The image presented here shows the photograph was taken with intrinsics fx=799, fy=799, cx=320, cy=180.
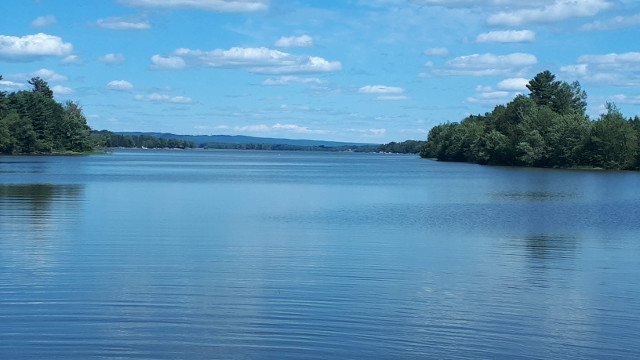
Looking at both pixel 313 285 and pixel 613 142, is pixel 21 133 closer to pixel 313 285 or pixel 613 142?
pixel 613 142

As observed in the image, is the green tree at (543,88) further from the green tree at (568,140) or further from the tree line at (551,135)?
the green tree at (568,140)

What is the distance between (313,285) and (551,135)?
90.3m

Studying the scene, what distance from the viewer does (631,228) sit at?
90.6 feet

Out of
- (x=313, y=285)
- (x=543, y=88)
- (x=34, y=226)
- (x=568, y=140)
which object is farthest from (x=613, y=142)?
(x=313, y=285)

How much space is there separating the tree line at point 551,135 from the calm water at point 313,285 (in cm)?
6568

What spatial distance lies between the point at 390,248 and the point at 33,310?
10516 mm

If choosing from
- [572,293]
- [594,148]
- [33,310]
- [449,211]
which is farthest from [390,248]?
[594,148]

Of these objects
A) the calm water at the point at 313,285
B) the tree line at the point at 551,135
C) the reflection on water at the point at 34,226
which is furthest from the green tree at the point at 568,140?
the reflection on water at the point at 34,226

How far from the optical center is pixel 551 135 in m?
100

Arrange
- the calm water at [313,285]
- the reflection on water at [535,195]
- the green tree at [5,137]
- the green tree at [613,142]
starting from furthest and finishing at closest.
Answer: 1. the green tree at [5,137]
2. the green tree at [613,142]
3. the reflection on water at [535,195]
4. the calm water at [313,285]

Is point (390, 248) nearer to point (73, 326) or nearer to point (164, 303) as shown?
point (164, 303)

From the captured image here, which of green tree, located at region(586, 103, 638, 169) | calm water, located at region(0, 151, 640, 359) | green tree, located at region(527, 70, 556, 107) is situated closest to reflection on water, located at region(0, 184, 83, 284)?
calm water, located at region(0, 151, 640, 359)

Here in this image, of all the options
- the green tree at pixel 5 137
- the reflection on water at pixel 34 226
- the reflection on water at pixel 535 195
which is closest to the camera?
the reflection on water at pixel 34 226

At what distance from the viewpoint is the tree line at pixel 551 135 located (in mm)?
92500
